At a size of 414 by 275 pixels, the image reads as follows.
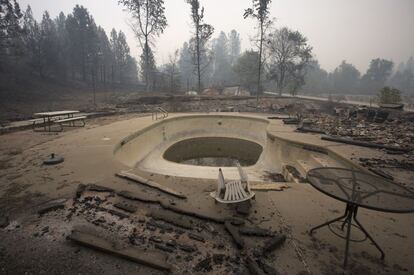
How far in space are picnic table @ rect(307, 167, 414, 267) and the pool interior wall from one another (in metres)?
3.60

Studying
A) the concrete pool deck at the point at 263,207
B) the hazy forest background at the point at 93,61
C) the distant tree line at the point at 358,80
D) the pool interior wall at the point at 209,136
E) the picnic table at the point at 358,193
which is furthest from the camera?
the distant tree line at the point at 358,80

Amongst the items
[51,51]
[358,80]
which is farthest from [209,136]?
[358,80]

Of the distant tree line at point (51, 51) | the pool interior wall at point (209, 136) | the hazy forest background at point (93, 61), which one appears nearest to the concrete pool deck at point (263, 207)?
the pool interior wall at point (209, 136)

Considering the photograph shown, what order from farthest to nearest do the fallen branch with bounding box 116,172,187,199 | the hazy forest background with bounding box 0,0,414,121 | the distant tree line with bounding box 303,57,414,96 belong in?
the distant tree line with bounding box 303,57,414,96
the hazy forest background with bounding box 0,0,414,121
the fallen branch with bounding box 116,172,187,199

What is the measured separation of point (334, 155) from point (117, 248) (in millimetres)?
6590

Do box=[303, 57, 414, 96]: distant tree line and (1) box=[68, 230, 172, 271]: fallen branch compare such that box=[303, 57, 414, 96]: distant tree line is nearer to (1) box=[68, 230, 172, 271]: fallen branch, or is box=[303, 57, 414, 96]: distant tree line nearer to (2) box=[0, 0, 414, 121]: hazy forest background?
(2) box=[0, 0, 414, 121]: hazy forest background

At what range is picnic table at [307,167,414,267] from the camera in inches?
89.3

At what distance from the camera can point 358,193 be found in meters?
2.48

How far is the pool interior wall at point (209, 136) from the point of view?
24.8ft

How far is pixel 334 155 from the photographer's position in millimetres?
6531

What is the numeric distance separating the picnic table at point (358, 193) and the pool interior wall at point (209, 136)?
3.60 meters

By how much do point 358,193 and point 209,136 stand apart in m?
12.3

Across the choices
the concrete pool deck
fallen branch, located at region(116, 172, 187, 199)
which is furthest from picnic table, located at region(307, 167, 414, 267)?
fallen branch, located at region(116, 172, 187, 199)

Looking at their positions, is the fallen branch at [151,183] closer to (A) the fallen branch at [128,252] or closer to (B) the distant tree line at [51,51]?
(A) the fallen branch at [128,252]
